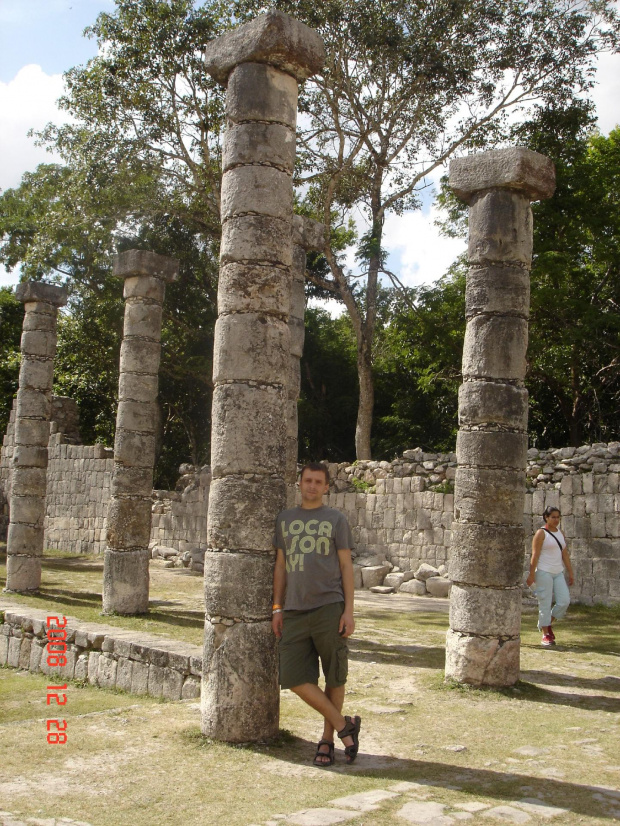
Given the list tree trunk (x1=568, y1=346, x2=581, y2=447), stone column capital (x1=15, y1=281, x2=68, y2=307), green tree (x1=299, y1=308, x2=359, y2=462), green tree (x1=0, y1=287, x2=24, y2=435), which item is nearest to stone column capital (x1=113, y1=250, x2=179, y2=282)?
stone column capital (x1=15, y1=281, x2=68, y2=307)

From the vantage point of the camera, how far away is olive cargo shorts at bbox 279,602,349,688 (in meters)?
5.28

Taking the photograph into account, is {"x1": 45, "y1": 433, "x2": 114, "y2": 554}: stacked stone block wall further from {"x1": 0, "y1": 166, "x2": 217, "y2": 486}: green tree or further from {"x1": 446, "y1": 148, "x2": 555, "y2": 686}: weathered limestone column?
{"x1": 446, "y1": 148, "x2": 555, "y2": 686}: weathered limestone column

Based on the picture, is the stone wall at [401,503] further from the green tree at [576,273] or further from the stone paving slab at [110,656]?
the stone paving slab at [110,656]

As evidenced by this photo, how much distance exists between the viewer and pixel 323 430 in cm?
2802

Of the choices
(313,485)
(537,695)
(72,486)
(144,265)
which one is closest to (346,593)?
(313,485)

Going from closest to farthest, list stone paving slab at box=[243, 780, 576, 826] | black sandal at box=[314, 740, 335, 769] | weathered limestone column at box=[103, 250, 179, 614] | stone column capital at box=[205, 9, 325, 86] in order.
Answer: stone paving slab at box=[243, 780, 576, 826], black sandal at box=[314, 740, 335, 769], stone column capital at box=[205, 9, 325, 86], weathered limestone column at box=[103, 250, 179, 614]

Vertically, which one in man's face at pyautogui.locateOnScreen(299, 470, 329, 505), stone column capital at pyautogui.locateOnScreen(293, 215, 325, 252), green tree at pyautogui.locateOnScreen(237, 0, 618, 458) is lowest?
man's face at pyautogui.locateOnScreen(299, 470, 329, 505)

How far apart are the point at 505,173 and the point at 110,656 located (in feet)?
19.9

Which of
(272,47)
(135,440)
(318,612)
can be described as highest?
(272,47)

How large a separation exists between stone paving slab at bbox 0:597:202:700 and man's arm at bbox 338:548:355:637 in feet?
8.36

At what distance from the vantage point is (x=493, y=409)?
26.3 feet

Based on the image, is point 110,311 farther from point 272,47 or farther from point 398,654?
point 272,47
